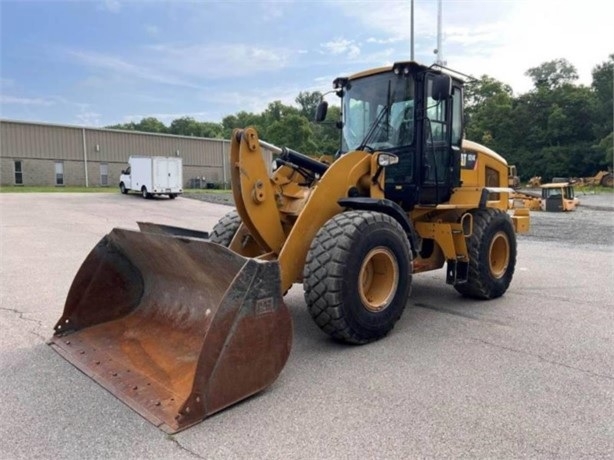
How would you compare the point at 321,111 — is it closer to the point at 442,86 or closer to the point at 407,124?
the point at 407,124

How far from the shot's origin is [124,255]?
448 cm

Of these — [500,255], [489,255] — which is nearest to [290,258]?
[489,255]

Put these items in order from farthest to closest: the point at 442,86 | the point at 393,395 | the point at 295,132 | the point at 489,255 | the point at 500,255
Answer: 1. the point at 295,132
2. the point at 500,255
3. the point at 489,255
4. the point at 442,86
5. the point at 393,395

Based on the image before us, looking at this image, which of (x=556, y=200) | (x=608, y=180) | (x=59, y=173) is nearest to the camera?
(x=556, y=200)

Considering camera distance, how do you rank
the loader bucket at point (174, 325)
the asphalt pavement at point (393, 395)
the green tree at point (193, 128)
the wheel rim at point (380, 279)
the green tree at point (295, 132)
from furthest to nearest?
the green tree at point (193, 128) < the green tree at point (295, 132) < the wheel rim at point (380, 279) < the loader bucket at point (174, 325) < the asphalt pavement at point (393, 395)

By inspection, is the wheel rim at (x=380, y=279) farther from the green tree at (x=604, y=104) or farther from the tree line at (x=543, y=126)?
the green tree at (x=604, y=104)

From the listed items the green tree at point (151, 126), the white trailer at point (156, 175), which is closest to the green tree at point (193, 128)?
the green tree at point (151, 126)

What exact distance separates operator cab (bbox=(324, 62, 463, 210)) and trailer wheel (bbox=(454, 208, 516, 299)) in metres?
0.66

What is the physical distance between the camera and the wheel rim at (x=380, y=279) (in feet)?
14.3

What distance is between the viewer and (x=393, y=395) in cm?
334

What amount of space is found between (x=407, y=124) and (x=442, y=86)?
55 cm

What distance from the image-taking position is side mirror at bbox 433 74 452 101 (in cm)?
473

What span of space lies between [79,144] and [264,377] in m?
41.6

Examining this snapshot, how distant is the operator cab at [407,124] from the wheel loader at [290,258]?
15 mm
